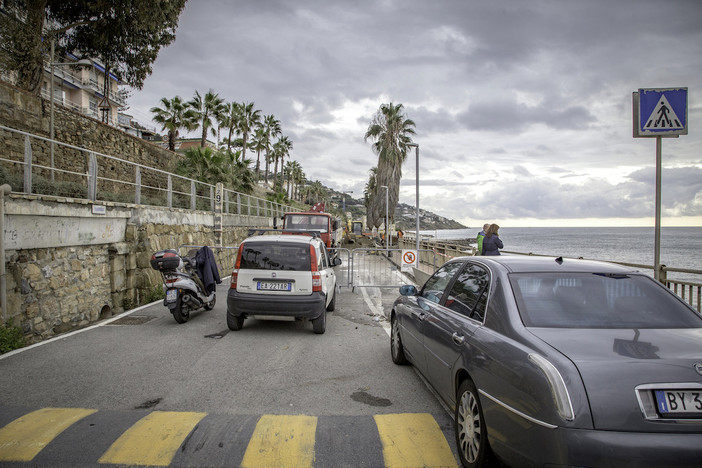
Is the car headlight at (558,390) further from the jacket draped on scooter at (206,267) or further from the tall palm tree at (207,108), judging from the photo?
the tall palm tree at (207,108)

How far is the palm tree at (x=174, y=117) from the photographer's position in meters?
35.1

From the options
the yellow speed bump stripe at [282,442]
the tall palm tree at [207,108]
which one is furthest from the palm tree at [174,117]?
the yellow speed bump stripe at [282,442]

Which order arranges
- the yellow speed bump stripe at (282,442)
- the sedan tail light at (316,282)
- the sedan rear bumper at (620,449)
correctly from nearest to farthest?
the sedan rear bumper at (620,449) < the yellow speed bump stripe at (282,442) < the sedan tail light at (316,282)

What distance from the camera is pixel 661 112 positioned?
5758 mm

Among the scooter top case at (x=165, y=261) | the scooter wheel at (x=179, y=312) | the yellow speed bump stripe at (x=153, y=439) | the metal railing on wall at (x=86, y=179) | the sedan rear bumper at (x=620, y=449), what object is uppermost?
the metal railing on wall at (x=86, y=179)

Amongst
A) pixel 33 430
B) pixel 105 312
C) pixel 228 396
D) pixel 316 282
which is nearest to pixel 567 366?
pixel 228 396

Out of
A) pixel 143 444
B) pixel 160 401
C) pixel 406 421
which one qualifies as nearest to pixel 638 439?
pixel 406 421

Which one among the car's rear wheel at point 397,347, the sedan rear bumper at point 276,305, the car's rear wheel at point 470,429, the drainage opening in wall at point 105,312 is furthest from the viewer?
the drainage opening in wall at point 105,312

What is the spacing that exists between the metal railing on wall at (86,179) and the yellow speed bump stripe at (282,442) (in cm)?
622

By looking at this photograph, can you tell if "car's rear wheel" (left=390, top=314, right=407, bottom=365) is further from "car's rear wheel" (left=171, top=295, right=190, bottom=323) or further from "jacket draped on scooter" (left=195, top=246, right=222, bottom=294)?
"jacket draped on scooter" (left=195, top=246, right=222, bottom=294)

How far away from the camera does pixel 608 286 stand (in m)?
3.23

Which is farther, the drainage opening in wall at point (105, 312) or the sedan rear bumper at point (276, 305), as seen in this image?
the drainage opening in wall at point (105, 312)

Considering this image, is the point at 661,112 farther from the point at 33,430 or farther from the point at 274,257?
the point at 33,430

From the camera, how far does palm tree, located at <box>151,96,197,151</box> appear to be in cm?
3512
